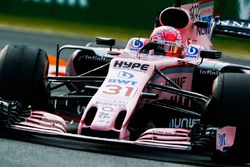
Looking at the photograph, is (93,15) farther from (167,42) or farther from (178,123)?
(178,123)

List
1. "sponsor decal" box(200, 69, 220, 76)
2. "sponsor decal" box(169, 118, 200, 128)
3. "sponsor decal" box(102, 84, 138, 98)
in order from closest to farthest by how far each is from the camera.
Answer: "sponsor decal" box(102, 84, 138, 98)
"sponsor decal" box(169, 118, 200, 128)
"sponsor decal" box(200, 69, 220, 76)

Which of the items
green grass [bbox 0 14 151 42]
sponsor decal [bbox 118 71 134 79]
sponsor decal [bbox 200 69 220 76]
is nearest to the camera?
sponsor decal [bbox 118 71 134 79]

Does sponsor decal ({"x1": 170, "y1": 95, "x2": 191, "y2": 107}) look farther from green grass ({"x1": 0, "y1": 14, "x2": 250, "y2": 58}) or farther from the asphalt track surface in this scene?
green grass ({"x1": 0, "y1": 14, "x2": 250, "y2": 58})

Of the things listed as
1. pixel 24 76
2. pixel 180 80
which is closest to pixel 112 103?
pixel 24 76

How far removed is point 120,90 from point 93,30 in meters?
10.4

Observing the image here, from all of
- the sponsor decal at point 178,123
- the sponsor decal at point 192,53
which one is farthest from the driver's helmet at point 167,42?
the sponsor decal at point 178,123

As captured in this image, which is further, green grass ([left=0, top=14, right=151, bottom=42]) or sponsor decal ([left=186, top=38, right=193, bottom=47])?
green grass ([left=0, top=14, right=151, bottom=42])

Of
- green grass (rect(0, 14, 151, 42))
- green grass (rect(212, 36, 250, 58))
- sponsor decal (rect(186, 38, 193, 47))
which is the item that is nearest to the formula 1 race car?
sponsor decal (rect(186, 38, 193, 47))

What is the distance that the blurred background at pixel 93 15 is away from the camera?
60.2ft

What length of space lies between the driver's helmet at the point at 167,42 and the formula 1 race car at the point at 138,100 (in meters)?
0.02

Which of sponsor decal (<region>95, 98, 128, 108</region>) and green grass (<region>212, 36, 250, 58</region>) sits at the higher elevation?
sponsor decal (<region>95, 98, 128, 108</region>)

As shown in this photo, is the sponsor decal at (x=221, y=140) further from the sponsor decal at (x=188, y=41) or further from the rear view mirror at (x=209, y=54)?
the sponsor decal at (x=188, y=41)

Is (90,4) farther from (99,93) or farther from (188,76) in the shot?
(99,93)

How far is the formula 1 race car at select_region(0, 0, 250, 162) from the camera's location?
7.90m
